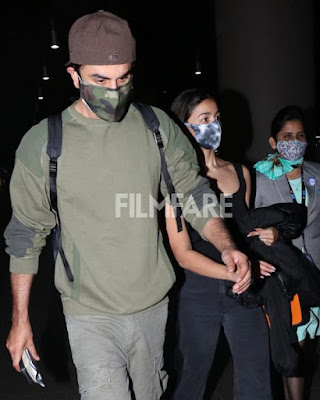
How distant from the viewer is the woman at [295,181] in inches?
154

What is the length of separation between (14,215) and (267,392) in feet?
5.20

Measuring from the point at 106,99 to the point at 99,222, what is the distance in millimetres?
493

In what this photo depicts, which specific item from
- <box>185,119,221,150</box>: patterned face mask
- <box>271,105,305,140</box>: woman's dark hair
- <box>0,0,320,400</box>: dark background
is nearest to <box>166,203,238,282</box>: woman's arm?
<box>185,119,221,150</box>: patterned face mask

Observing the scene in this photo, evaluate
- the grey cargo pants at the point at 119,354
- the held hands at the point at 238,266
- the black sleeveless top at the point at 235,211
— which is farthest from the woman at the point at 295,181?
the held hands at the point at 238,266

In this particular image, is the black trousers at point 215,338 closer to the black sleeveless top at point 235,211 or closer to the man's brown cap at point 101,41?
the black sleeveless top at point 235,211

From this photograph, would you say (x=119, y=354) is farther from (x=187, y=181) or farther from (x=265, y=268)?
(x=265, y=268)

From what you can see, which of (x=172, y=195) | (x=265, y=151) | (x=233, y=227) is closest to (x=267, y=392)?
(x=233, y=227)

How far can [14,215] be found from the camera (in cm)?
260

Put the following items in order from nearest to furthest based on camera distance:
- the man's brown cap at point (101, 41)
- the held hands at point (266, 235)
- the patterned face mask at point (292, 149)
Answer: the man's brown cap at point (101, 41)
the held hands at point (266, 235)
the patterned face mask at point (292, 149)

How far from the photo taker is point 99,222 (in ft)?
8.22

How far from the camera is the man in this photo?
248cm

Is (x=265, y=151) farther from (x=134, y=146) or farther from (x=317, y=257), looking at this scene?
(x=134, y=146)

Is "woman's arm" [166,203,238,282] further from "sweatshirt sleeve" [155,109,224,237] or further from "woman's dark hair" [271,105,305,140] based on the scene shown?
"woman's dark hair" [271,105,305,140]

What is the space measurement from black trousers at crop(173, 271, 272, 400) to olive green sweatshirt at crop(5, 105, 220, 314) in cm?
64
